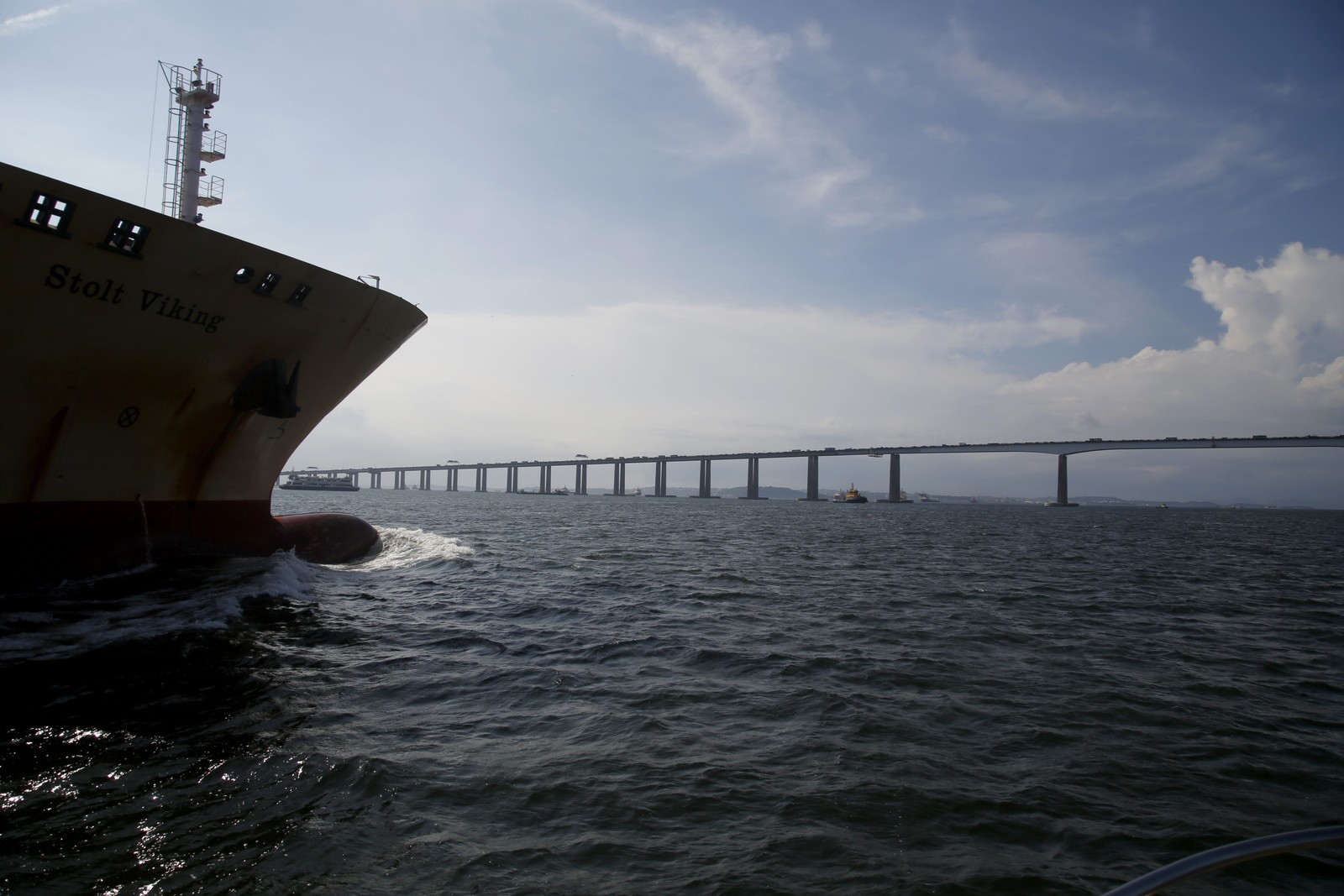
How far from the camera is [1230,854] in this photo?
7.30ft

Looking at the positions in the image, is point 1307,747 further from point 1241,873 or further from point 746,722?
point 746,722

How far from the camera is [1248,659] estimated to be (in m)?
10.2

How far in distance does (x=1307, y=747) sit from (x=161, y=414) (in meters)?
17.6

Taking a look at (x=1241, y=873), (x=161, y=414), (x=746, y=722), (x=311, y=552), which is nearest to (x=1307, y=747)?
(x=1241, y=873)

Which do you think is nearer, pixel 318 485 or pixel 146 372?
pixel 146 372

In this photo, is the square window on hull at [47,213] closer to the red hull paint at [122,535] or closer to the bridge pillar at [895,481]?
the red hull paint at [122,535]

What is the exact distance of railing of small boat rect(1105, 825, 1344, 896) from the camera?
2.09 meters

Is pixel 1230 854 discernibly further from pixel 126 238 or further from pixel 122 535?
pixel 122 535

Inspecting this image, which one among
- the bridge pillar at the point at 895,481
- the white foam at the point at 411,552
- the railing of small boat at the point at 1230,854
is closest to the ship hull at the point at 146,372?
the white foam at the point at 411,552

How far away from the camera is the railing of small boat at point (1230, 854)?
2.09 metres

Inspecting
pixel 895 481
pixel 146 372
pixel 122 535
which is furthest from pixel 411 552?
pixel 895 481

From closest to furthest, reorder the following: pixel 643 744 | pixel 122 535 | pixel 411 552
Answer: pixel 643 744 → pixel 122 535 → pixel 411 552

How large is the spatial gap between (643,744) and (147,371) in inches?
462

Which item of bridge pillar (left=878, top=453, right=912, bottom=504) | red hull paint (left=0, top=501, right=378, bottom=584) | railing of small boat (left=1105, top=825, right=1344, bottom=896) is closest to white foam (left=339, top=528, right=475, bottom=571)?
red hull paint (left=0, top=501, right=378, bottom=584)
